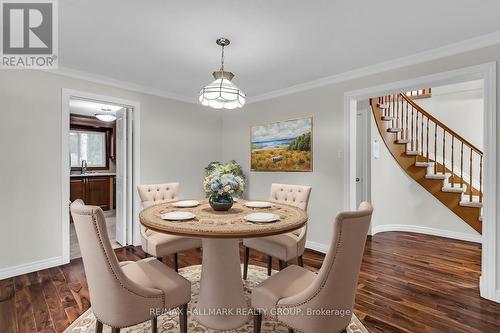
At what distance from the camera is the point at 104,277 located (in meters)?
1.33

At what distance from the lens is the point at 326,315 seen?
1.30 metres

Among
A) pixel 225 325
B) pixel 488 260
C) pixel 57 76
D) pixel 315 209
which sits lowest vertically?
pixel 225 325

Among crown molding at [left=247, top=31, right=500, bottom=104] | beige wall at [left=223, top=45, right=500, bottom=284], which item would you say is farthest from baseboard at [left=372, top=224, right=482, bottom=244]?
crown molding at [left=247, top=31, right=500, bottom=104]

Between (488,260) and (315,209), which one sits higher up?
(315,209)

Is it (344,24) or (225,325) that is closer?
(225,325)

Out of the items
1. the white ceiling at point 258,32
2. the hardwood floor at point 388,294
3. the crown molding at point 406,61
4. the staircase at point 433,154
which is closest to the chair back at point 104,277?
the hardwood floor at point 388,294

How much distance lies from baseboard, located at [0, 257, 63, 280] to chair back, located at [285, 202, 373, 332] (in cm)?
301

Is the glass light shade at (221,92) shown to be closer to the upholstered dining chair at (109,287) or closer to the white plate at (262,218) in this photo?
the white plate at (262,218)

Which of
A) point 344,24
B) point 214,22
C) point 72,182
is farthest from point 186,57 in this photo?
point 72,182

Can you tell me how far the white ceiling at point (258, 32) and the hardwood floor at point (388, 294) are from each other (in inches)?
93.7

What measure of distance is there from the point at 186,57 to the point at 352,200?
8.72 feet

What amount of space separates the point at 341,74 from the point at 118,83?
9.87ft

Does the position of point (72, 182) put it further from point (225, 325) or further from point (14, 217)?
point (225, 325)

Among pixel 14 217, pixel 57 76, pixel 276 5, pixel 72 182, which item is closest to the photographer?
pixel 276 5
